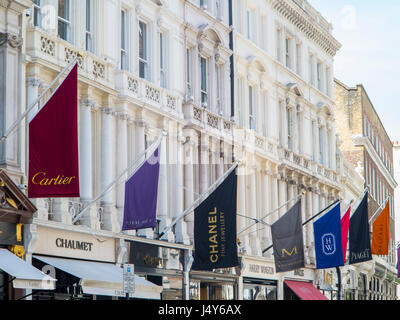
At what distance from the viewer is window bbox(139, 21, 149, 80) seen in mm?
33281

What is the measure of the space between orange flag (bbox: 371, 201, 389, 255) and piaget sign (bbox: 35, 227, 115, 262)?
1901cm

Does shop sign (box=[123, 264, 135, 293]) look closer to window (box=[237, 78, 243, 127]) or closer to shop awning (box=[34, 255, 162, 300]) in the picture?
shop awning (box=[34, 255, 162, 300])

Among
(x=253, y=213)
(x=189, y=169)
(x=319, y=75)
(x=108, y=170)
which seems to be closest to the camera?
(x=108, y=170)

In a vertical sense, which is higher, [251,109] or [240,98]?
[240,98]

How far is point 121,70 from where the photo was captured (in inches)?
1204

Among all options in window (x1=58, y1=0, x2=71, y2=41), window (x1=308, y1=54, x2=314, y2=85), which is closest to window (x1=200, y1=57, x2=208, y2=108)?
window (x1=58, y1=0, x2=71, y2=41)

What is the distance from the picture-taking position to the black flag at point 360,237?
137 ft

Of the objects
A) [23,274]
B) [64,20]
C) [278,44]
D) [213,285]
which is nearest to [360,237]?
[213,285]

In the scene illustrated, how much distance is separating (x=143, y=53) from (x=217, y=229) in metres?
7.48

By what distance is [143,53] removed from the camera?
33.5 m

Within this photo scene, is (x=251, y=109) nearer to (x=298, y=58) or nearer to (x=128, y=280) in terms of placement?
(x=298, y=58)

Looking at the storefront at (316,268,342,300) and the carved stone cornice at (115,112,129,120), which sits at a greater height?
the carved stone cornice at (115,112,129,120)

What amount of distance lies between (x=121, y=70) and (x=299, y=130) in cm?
2055
